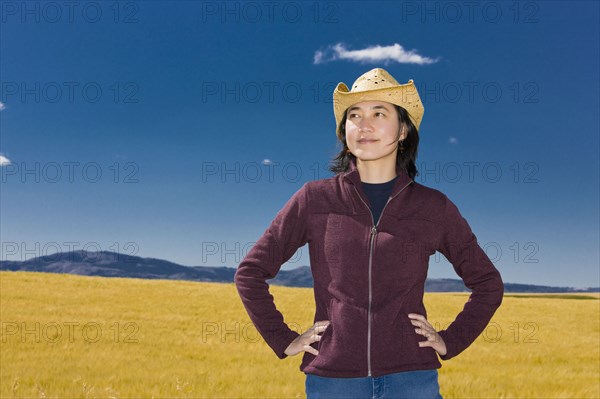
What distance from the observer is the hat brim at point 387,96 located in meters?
3.79

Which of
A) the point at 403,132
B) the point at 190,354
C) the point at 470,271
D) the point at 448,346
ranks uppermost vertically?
the point at 403,132

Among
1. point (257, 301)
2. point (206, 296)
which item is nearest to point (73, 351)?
point (257, 301)

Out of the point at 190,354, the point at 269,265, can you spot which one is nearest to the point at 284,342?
the point at 269,265

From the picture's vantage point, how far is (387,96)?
380cm

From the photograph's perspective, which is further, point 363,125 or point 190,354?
point 190,354

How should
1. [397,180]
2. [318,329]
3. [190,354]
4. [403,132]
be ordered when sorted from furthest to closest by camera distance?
1. [190,354]
2. [403,132]
3. [397,180]
4. [318,329]

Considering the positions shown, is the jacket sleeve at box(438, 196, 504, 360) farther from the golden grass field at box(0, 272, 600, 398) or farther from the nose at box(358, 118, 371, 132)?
the golden grass field at box(0, 272, 600, 398)

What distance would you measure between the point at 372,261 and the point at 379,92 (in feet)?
3.46

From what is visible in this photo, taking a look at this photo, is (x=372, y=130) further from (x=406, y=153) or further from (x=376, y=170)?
(x=406, y=153)

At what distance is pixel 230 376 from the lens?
355 inches

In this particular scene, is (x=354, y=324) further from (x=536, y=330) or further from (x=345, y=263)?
(x=536, y=330)

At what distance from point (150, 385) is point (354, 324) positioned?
19.0 feet

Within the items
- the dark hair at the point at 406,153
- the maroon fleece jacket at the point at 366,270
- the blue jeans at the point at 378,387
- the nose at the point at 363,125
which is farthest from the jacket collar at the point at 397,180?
the blue jeans at the point at 378,387

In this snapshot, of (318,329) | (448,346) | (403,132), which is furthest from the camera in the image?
(403,132)
